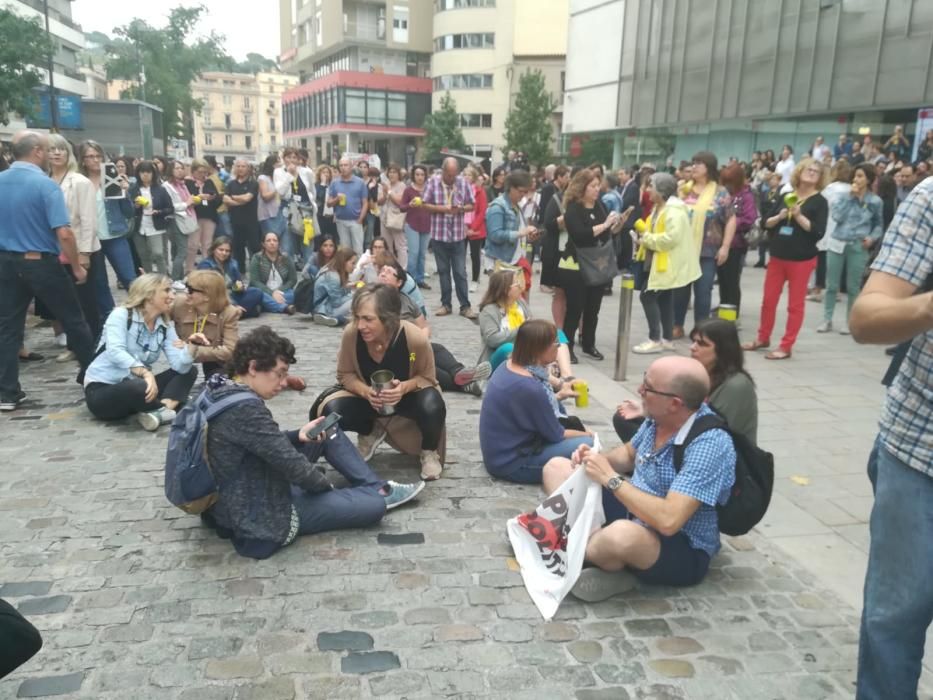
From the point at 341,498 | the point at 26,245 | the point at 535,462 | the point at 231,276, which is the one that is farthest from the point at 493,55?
the point at 341,498

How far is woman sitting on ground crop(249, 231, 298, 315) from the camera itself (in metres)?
10.5

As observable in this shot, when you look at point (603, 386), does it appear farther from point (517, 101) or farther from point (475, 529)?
point (517, 101)

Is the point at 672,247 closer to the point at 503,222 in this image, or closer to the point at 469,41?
the point at 503,222

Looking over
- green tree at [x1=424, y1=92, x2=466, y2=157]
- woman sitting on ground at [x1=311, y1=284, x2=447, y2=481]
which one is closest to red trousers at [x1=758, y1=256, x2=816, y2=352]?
woman sitting on ground at [x1=311, y1=284, x2=447, y2=481]

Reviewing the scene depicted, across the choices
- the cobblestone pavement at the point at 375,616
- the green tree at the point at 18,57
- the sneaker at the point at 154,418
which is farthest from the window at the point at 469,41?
the cobblestone pavement at the point at 375,616

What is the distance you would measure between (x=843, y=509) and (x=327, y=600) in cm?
322

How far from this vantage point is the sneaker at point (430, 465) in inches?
194

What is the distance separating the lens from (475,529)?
4289mm

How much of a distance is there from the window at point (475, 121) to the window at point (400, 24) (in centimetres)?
1076

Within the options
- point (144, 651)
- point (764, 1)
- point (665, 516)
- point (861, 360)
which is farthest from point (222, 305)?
point (764, 1)

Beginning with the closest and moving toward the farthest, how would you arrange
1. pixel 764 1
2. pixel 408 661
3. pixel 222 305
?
pixel 408 661, pixel 222 305, pixel 764 1

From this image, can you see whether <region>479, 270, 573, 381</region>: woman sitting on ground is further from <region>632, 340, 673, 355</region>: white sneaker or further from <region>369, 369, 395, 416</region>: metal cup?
<region>632, 340, 673, 355</region>: white sneaker

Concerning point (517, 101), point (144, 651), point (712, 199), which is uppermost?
point (517, 101)

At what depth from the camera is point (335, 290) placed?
384 inches
